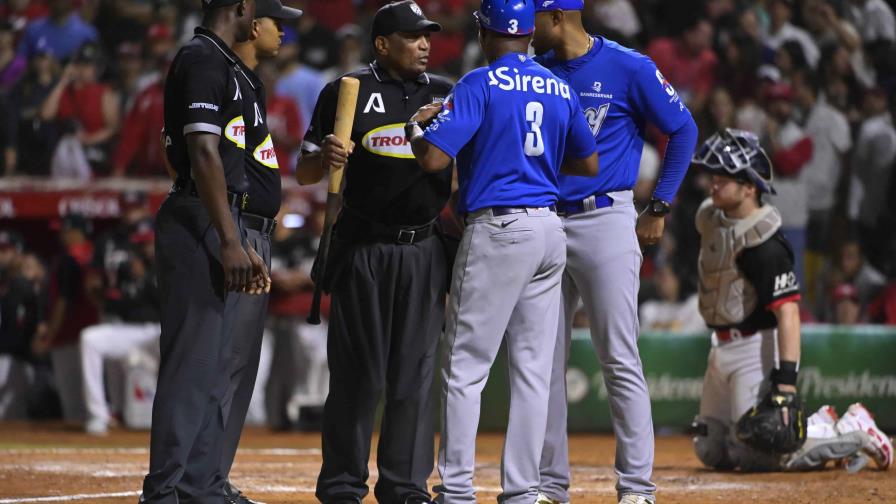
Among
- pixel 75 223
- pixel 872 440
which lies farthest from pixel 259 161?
pixel 75 223

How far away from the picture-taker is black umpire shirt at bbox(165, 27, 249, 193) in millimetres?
5270

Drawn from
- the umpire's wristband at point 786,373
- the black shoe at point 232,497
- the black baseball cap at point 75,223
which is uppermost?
the black baseball cap at point 75,223

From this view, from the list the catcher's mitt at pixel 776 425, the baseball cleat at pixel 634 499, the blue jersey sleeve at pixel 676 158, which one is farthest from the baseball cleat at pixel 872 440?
the baseball cleat at pixel 634 499

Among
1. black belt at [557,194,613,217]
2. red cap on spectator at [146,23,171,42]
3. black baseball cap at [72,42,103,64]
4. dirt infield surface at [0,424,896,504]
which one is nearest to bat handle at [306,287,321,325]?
dirt infield surface at [0,424,896,504]

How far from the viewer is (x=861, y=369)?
11.1 meters

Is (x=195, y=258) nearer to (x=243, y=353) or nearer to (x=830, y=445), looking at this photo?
(x=243, y=353)

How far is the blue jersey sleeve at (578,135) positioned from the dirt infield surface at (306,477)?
1929 millimetres

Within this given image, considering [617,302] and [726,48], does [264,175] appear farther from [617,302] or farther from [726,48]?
[726,48]

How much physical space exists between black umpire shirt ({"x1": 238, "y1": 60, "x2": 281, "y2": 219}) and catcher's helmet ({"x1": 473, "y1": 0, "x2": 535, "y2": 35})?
102cm

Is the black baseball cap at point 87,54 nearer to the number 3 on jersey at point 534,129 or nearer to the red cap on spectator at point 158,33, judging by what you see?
the red cap on spectator at point 158,33

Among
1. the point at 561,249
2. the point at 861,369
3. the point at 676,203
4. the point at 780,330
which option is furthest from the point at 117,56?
the point at 561,249

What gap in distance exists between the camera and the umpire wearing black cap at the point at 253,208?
5.79m

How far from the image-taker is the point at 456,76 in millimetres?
15375

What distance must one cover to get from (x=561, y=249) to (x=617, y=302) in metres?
0.45
